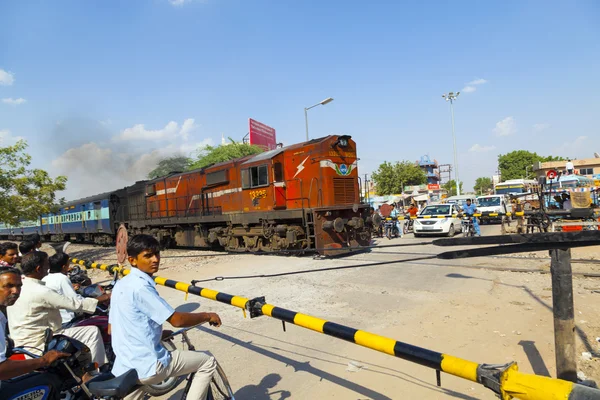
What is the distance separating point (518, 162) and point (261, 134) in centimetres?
5303

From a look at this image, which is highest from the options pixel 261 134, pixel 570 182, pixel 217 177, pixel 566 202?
pixel 261 134

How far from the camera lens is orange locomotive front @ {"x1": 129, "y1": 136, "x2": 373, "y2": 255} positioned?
11.6 meters

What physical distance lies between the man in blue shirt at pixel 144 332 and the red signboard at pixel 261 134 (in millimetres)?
40204

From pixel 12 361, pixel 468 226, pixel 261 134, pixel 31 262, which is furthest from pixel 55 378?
pixel 261 134

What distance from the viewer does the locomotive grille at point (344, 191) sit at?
476 inches

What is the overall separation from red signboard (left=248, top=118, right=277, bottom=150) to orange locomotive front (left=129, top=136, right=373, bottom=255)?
1112 inches

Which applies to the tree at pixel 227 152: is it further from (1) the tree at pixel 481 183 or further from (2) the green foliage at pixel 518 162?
(1) the tree at pixel 481 183

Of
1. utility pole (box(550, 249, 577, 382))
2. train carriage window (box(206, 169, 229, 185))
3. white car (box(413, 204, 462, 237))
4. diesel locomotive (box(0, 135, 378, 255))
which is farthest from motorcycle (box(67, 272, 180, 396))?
white car (box(413, 204, 462, 237))

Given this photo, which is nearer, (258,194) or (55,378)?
(55,378)

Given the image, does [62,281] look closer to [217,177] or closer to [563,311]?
[563,311]

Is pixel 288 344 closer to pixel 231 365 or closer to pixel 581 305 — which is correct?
pixel 231 365

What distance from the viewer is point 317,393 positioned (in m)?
3.49

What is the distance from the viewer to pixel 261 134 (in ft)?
146

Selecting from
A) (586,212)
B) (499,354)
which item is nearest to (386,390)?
(499,354)
